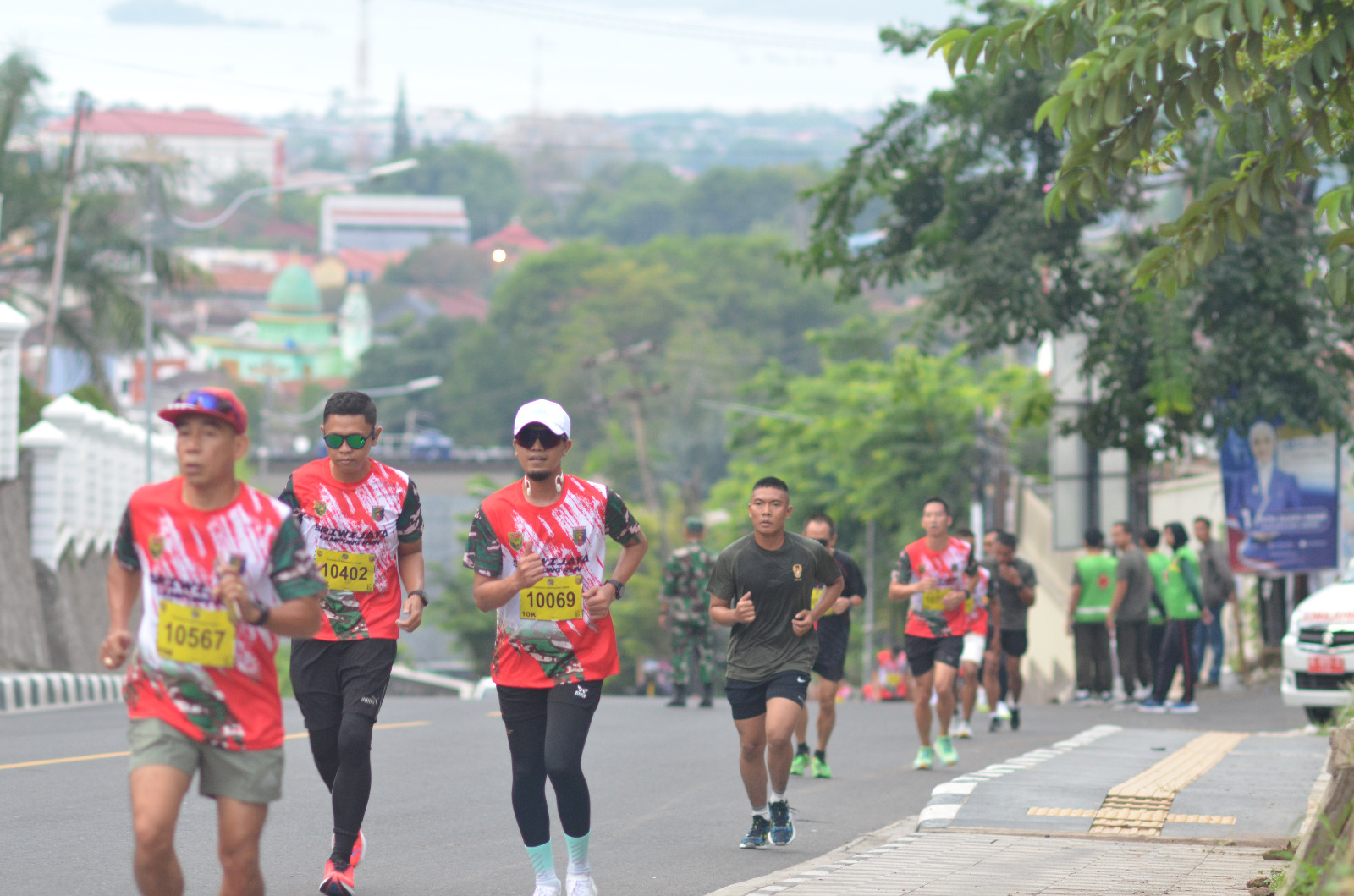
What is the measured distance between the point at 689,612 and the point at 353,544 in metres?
12.6

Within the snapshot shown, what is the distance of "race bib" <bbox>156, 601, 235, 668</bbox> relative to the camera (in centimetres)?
511

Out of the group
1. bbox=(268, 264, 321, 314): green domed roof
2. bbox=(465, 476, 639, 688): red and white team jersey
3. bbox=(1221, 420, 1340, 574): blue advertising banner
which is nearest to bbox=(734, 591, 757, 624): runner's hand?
bbox=(465, 476, 639, 688): red and white team jersey

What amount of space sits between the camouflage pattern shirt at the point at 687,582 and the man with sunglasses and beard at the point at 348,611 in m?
11.8

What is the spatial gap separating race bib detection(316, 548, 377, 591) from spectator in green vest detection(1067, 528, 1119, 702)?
13379mm

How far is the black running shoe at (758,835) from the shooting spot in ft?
29.4

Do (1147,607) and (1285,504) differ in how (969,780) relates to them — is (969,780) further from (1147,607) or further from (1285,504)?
(1285,504)

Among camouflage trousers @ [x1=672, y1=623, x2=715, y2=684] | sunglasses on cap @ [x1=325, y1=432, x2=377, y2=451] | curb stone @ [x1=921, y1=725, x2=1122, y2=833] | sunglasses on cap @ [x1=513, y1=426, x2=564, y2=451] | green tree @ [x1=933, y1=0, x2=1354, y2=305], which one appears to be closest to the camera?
green tree @ [x1=933, y1=0, x2=1354, y2=305]

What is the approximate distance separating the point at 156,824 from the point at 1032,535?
34091 millimetres

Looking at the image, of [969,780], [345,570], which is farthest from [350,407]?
[969,780]

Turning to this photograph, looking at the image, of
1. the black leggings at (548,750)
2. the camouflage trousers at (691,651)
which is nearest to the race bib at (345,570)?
the black leggings at (548,750)

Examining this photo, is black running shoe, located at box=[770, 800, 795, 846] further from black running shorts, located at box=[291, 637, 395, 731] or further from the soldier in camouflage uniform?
the soldier in camouflage uniform

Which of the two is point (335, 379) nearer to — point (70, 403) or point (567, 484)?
point (70, 403)

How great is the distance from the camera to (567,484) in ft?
22.8

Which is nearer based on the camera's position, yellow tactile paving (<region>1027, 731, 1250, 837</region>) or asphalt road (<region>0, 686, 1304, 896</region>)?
asphalt road (<region>0, 686, 1304, 896</region>)
